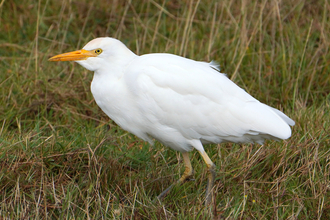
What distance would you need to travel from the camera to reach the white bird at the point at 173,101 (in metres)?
3.21

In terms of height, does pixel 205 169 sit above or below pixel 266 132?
below

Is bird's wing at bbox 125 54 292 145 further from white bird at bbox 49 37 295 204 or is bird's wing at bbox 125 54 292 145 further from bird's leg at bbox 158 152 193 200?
bird's leg at bbox 158 152 193 200

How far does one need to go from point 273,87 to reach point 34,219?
2.86m

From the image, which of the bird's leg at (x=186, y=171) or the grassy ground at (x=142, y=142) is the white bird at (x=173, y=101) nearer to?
the bird's leg at (x=186, y=171)

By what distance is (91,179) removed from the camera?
131 inches

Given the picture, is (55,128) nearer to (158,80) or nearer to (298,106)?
(158,80)

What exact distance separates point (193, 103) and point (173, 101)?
15 centimetres

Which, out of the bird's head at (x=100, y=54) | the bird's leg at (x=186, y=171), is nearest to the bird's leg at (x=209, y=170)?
the bird's leg at (x=186, y=171)

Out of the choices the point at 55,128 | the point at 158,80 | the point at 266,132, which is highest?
the point at 158,80

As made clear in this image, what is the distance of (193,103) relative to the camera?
3.29 meters

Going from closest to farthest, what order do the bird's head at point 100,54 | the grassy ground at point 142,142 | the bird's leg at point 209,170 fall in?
1. the grassy ground at point 142,142
2. the bird's head at point 100,54
3. the bird's leg at point 209,170

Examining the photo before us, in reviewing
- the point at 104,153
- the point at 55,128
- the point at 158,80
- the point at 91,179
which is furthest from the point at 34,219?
the point at 55,128

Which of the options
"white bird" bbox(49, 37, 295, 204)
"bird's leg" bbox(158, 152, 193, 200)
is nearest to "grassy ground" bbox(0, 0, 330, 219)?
"bird's leg" bbox(158, 152, 193, 200)

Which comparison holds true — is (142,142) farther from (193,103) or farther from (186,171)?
(193,103)
